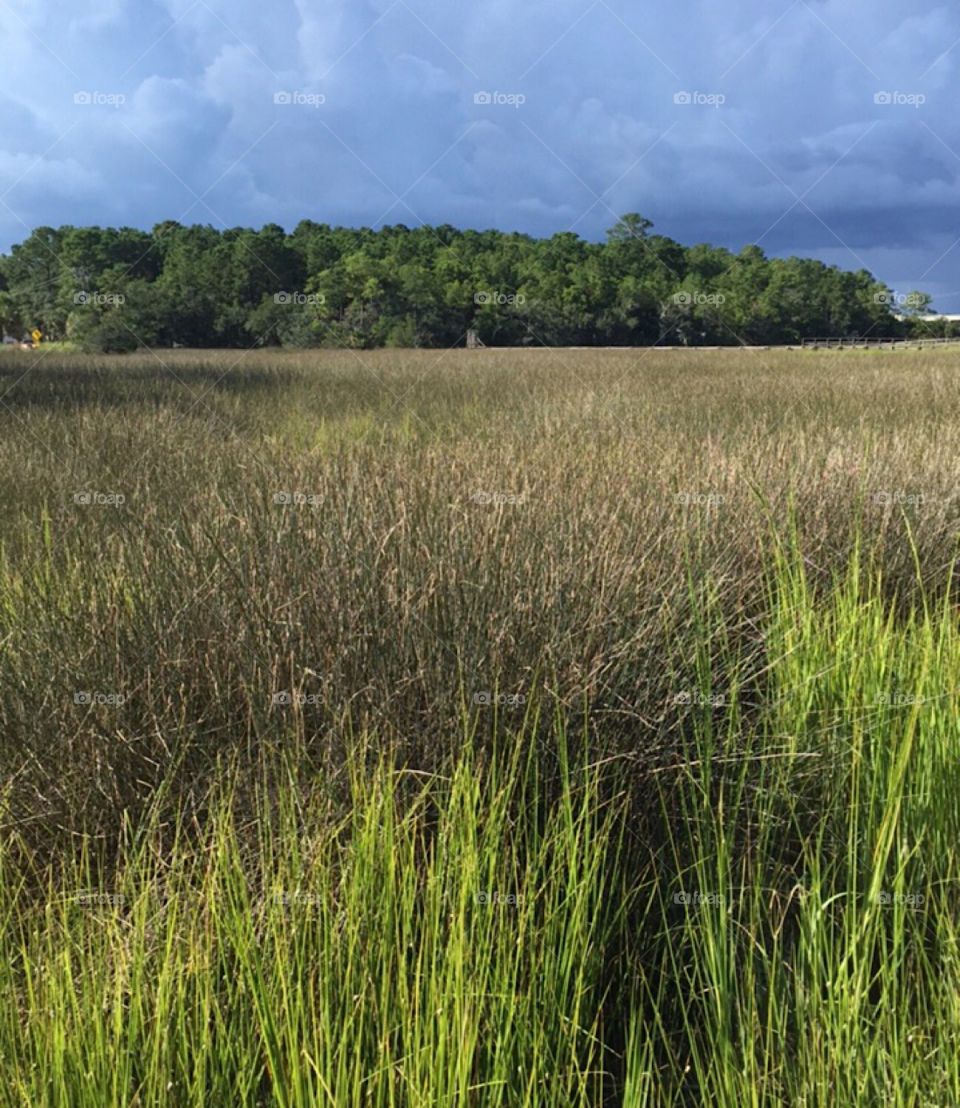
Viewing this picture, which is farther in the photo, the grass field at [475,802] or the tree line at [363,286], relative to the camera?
the tree line at [363,286]

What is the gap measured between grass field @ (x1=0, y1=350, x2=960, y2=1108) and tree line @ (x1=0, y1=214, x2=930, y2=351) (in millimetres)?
7403

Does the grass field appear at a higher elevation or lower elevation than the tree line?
lower

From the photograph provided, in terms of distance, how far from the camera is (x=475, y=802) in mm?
1594

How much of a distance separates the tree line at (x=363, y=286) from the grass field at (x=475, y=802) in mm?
7403

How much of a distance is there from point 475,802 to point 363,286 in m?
17.4

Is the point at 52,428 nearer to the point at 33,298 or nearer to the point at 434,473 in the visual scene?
the point at 434,473

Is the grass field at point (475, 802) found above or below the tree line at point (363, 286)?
below

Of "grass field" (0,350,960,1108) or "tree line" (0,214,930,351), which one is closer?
"grass field" (0,350,960,1108)

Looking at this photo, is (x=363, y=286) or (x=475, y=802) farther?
(x=363, y=286)

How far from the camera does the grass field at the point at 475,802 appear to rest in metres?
1.23

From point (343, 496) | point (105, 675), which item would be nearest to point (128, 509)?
point (343, 496)

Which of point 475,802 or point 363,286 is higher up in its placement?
point 363,286

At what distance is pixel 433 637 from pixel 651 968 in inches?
34.8

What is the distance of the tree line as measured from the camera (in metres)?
15.9
